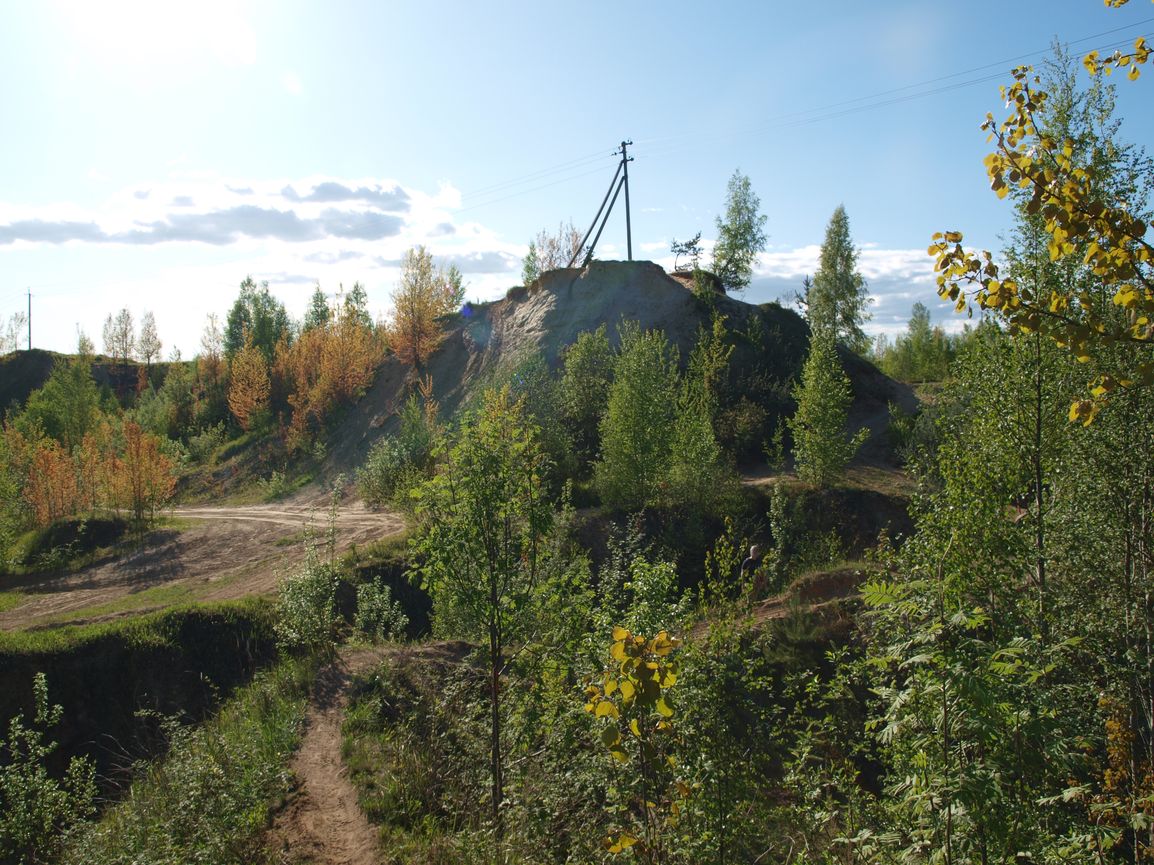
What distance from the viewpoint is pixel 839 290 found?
43.0 meters

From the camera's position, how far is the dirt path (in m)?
7.46

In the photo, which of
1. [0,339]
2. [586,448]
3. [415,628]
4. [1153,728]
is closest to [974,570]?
[1153,728]

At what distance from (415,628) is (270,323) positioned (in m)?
39.3

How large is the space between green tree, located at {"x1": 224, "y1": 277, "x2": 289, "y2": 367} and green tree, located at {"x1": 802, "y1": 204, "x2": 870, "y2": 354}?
1200 inches

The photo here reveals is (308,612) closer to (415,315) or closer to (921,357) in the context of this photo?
(415,315)

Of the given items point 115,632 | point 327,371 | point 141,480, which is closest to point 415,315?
point 327,371

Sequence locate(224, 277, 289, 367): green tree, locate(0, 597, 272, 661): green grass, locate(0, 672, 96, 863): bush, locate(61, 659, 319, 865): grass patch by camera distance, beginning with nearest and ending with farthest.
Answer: locate(61, 659, 319, 865): grass patch < locate(0, 672, 96, 863): bush < locate(0, 597, 272, 661): green grass < locate(224, 277, 289, 367): green tree

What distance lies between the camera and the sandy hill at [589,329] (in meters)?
30.8

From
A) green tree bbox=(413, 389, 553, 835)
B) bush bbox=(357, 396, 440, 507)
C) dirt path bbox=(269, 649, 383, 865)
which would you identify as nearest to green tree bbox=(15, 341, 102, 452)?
bush bbox=(357, 396, 440, 507)

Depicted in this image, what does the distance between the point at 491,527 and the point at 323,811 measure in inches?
153

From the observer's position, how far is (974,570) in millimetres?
7902

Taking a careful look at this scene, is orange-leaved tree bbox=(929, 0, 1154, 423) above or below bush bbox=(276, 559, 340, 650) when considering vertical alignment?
above

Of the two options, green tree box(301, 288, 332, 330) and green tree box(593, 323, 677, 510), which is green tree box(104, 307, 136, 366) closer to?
green tree box(301, 288, 332, 330)

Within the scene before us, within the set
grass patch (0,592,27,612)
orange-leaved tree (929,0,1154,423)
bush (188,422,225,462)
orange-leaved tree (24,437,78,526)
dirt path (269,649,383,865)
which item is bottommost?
dirt path (269,649,383,865)
